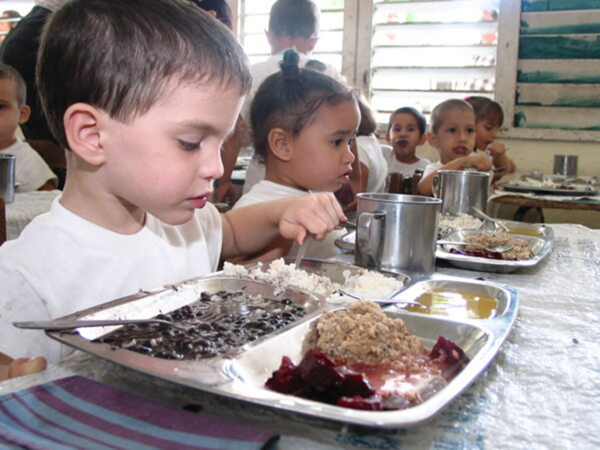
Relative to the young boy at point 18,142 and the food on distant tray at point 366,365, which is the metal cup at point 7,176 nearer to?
the young boy at point 18,142

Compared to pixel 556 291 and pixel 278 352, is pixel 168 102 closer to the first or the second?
pixel 278 352

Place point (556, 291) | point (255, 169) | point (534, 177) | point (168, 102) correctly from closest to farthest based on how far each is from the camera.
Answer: point (168, 102) → point (556, 291) → point (255, 169) → point (534, 177)

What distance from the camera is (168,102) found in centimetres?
99

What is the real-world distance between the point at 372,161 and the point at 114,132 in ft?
8.41

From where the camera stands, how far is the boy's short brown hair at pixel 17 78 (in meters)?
2.95

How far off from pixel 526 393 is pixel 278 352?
0.31 m

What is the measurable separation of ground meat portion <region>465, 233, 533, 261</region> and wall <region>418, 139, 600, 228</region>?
3745 millimetres

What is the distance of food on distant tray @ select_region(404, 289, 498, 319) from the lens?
3.28 feet

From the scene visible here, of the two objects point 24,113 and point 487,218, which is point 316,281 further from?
point 24,113

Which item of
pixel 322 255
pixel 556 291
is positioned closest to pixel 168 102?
pixel 556 291

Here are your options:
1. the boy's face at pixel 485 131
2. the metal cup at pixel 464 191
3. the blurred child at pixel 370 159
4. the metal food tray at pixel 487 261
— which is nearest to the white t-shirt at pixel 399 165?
the boy's face at pixel 485 131

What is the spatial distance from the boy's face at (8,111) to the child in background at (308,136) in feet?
5.56

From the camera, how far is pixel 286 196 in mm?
1992

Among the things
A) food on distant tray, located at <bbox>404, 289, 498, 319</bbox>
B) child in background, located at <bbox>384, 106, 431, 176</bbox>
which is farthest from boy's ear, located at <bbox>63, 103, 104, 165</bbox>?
child in background, located at <bbox>384, 106, 431, 176</bbox>
